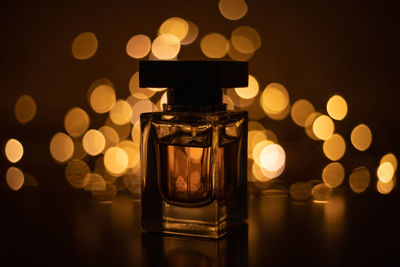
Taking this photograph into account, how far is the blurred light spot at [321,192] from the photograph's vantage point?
816mm

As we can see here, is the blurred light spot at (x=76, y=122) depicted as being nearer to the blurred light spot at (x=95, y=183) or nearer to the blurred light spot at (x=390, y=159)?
the blurred light spot at (x=95, y=183)

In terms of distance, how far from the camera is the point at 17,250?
61cm

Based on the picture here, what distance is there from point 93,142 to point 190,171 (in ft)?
2.47

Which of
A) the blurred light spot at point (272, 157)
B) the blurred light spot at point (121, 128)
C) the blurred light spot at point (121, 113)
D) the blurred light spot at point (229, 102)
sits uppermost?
the blurred light spot at point (229, 102)

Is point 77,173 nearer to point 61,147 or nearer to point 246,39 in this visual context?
point 61,147

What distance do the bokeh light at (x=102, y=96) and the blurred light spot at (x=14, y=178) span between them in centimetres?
35

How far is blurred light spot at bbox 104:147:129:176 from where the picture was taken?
1150mm

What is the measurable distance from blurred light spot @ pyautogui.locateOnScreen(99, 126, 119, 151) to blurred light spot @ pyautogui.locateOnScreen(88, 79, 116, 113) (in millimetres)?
50

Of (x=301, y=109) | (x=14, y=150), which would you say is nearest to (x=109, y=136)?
(x=14, y=150)

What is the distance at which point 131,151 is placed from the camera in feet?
4.21

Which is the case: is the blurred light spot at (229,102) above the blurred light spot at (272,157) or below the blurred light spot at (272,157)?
above

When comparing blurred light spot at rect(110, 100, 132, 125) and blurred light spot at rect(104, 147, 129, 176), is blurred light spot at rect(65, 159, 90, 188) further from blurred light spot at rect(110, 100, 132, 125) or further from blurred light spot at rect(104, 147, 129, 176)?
blurred light spot at rect(110, 100, 132, 125)

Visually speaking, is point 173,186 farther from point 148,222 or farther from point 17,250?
point 17,250

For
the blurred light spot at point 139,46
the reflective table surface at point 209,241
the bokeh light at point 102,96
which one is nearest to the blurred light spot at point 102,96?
the bokeh light at point 102,96
